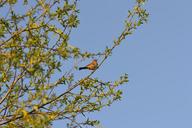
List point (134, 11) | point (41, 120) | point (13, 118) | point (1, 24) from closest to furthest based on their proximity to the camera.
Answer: point (41, 120), point (13, 118), point (1, 24), point (134, 11)

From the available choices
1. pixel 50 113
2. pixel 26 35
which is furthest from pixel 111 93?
pixel 26 35

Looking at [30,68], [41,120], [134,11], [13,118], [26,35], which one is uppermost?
[134,11]

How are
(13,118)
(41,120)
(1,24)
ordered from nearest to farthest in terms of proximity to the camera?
(41,120), (13,118), (1,24)

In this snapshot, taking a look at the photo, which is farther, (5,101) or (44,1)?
(44,1)

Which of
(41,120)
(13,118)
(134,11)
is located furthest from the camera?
(134,11)

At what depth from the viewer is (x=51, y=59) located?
36.8 feet

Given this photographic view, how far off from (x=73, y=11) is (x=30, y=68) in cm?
203

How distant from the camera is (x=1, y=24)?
11180 millimetres

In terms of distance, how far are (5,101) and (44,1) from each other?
2.63m

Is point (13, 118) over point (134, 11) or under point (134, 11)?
under

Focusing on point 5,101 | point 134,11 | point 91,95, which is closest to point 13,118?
point 5,101

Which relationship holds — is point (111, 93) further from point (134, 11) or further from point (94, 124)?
point (134, 11)

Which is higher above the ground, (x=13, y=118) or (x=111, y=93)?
(x=111, y=93)

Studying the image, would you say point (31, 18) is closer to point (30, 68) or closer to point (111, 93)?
point (30, 68)
